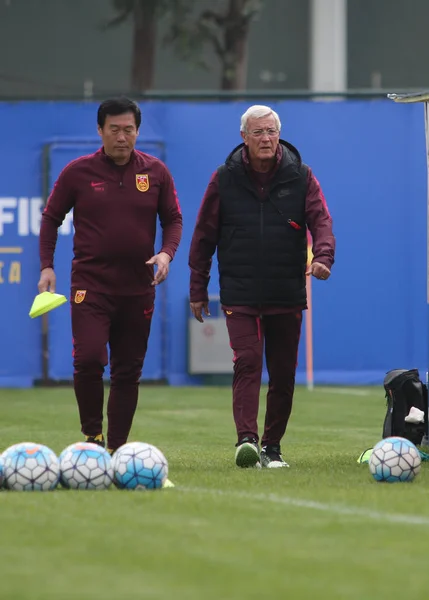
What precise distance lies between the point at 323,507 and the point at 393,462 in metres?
1.18

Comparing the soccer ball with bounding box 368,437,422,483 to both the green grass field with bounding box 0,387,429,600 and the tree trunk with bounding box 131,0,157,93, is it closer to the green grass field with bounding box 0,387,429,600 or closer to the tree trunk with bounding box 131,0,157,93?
the green grass field with bounding box 0,387,429,600

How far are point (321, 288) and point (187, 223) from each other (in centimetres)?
173

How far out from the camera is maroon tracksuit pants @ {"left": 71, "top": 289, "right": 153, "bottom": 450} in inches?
340

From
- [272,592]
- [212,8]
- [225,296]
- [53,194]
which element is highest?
[212,8]

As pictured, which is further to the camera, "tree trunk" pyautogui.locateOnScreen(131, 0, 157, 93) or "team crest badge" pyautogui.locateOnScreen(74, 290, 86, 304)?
"tree trunk" pyautogui.locateOnScreen(131, 0, 157, 93)

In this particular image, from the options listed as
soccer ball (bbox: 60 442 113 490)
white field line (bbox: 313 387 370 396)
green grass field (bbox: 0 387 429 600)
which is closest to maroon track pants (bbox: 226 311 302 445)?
green grass field (bbox: 0 387 429 600)

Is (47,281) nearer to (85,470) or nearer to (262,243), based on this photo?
(262,243)

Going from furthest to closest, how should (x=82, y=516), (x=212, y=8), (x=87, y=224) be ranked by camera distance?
1. (x=212, y=8)
2. (x=87, y=224)
3. (x=82, y=516)

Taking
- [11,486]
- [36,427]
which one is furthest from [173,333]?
[11,486]

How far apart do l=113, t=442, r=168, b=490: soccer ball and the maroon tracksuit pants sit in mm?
1271

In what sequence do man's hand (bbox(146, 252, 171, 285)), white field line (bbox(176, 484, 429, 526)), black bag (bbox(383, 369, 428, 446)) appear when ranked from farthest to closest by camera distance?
black bag (bbox(383, 369, 428, 446)) → man's hand (bbox(146, 252, 171, 285)) → white field line (bbox(176, 484, 429, 526))

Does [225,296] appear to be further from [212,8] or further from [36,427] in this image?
[212,8]

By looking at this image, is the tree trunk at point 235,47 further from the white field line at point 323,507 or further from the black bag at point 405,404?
the white field line at point 323,507

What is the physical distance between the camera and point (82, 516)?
6.36m
